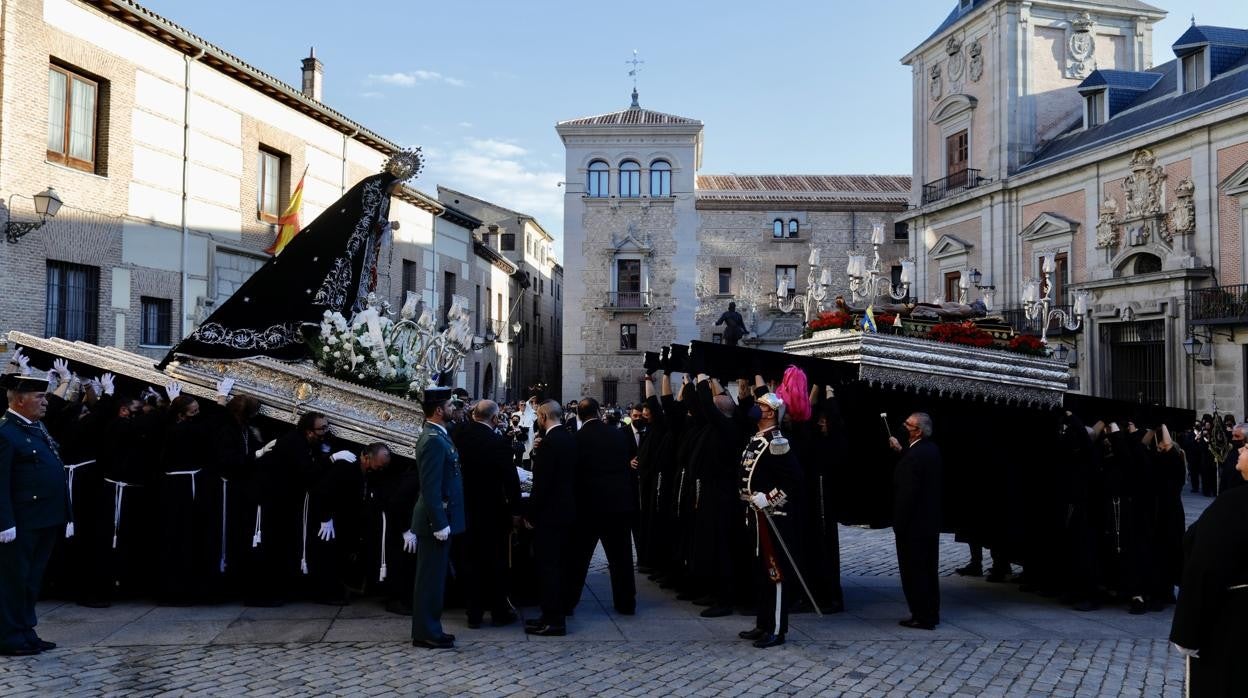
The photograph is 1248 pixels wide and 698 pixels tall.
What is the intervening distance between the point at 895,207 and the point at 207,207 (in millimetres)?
30805

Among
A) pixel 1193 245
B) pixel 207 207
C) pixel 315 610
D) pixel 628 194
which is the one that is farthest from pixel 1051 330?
pixel 315 610

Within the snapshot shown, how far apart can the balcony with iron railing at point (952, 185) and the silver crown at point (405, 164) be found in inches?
999

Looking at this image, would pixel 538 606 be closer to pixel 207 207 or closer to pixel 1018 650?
pixel 1018 650

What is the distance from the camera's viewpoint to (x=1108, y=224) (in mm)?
25297

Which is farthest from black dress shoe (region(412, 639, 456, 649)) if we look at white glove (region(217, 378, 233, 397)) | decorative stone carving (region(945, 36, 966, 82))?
decorative stone carving (region(945, 36, 966, 82))

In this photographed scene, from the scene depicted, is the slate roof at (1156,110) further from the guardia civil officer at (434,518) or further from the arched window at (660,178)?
the guardia civil officer at (434,518)

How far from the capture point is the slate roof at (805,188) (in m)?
41.0

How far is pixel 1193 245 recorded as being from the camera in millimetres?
23000

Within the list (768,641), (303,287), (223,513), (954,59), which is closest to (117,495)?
(223,513)

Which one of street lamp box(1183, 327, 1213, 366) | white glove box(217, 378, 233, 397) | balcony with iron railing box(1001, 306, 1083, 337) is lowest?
white glove box(217, 378, 233, 397)

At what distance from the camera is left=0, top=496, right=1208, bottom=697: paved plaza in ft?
18.6

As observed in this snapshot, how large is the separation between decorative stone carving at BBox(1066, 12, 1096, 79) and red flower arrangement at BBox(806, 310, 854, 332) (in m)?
26.0

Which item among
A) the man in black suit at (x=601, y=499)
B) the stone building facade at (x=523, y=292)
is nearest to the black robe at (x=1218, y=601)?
the man in black suit at (x=601, y=499)

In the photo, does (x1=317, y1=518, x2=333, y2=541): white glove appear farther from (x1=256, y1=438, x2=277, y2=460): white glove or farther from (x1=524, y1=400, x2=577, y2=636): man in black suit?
(x1=524, y1=400, x2=577, y2=636): man in black suit
